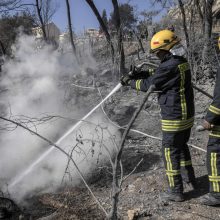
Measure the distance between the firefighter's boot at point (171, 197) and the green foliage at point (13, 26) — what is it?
27.2m

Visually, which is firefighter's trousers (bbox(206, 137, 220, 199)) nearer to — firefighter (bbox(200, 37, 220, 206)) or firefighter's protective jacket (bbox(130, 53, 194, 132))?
firefighter (bbox(200, 37, 220, 206))

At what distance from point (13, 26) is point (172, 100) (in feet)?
95.4

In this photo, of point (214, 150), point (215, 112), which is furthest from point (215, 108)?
point (214, 150)

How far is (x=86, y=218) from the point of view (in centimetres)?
413

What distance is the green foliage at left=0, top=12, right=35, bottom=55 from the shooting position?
30.2 metres

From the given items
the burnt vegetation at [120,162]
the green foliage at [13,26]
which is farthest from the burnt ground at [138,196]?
the green foliage at [13,26]

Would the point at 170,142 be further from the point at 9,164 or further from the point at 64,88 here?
the point at 64,88

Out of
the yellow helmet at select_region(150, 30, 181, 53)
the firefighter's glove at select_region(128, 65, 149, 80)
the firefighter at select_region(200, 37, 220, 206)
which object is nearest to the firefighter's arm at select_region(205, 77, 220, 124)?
the firefighter at select_region(200, 37, 220, 206)

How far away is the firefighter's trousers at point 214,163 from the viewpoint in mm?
3908

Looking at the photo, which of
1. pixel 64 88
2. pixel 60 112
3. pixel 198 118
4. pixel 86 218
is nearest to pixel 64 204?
pixel 86 218

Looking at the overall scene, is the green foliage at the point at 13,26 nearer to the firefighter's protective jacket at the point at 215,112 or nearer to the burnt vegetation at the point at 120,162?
the burnt vegetation at the point at 120,162

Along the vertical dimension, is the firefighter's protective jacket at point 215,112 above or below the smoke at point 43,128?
above

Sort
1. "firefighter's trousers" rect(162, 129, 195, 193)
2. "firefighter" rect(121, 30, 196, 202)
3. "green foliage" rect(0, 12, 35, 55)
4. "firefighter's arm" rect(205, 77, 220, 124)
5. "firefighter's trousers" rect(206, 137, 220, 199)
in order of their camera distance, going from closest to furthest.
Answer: "firefighter's arm" rect(205, 77, 220, 124) → "firefighter's trousers" rect(206, 137, 220, 199) → "firefighter" rect(121, 30, 196, 202) → "firefighter's trousers" rect(162, 129, 195, 193) → "green foliage" rect(0, 12, 35, 55)

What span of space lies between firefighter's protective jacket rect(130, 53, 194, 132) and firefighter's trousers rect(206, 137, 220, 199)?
1.21ft
